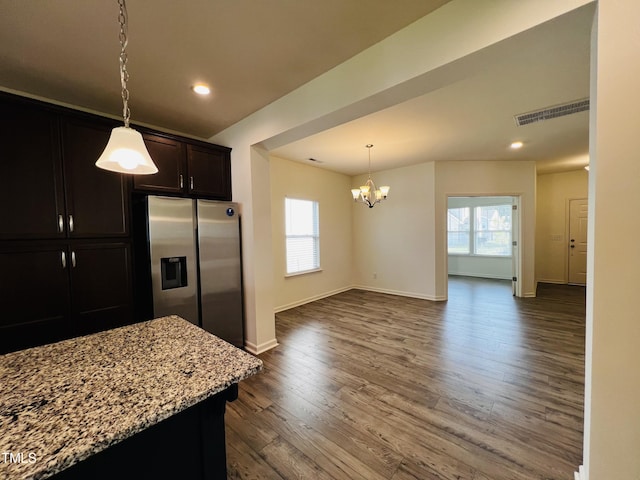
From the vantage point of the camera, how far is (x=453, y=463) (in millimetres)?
1554

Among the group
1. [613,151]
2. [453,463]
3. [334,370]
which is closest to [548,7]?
[613,151]

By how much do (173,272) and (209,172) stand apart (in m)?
1.23

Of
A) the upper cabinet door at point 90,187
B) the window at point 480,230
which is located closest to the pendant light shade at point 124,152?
the upper cabinet door at point 90,187

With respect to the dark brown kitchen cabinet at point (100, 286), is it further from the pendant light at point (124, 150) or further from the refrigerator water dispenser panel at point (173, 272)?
the pendant light at point (124, 150)

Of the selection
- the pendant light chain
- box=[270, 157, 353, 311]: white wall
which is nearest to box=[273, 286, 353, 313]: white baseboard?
box=[270, 157, 353, 311]: white wall

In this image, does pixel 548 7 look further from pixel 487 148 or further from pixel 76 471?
pixel 487 148

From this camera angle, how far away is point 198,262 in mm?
2738

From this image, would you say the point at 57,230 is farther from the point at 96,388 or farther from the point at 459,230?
the point at 459,230

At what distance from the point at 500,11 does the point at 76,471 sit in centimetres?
260

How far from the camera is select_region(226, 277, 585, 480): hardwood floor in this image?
156 centimetres

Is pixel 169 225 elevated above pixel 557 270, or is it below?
above

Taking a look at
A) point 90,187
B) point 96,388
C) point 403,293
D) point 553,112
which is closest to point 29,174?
point 90,187

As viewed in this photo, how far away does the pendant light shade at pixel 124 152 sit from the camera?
1.23 m

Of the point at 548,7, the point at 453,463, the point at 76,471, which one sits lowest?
the point at 453,463
